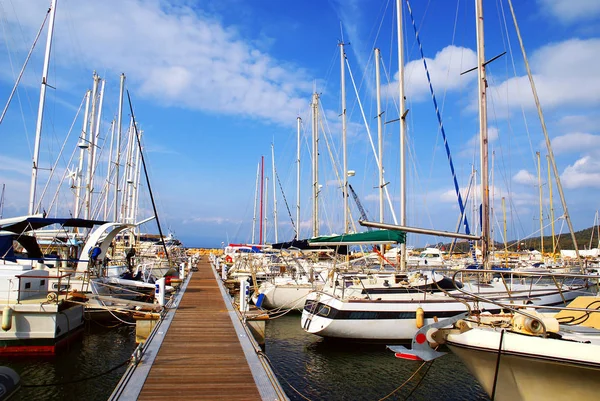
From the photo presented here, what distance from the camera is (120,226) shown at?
2089 cm

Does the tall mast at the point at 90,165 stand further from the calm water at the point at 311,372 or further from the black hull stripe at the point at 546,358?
the black hull stripe at the point at 546,358

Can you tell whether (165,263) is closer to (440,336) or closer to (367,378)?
(367,378)

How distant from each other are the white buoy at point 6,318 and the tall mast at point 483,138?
47.3ft

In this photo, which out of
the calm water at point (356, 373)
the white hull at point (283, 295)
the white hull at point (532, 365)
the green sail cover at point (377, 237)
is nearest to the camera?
the white hull at point (532, 365)

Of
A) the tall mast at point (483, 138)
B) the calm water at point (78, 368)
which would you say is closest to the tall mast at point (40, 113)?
the calm water at point (78, 368)

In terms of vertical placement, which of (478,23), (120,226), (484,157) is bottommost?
(120,226)

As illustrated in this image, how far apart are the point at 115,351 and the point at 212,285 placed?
31.9 feet

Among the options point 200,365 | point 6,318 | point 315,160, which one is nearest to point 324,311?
point 200,365

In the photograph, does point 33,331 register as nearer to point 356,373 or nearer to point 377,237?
point 356,373

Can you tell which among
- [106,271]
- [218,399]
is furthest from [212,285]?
[218,399]

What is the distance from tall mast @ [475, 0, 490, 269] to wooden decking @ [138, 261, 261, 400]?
826cm

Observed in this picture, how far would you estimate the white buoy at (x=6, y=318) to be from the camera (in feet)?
41.4

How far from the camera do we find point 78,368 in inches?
515

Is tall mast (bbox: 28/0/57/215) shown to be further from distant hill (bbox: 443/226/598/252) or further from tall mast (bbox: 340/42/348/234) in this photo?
distant hill (bbox: 443/226/598/252)
